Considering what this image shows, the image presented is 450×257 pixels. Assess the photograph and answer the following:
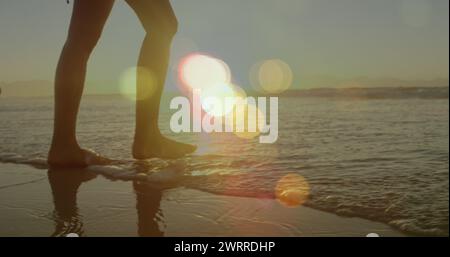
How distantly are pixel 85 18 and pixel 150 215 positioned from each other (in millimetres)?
1603

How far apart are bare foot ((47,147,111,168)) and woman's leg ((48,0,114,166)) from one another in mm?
58

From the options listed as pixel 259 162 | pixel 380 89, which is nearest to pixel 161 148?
pixel 259 162

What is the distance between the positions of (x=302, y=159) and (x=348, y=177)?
697 mm

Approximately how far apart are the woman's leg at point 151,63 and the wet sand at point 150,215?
0.73 meters

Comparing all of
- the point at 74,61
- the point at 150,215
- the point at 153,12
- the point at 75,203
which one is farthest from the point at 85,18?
the point at 150,215

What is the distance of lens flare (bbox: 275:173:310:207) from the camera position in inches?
93.7

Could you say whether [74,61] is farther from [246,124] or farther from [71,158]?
[246,124]

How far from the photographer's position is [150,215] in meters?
2.21

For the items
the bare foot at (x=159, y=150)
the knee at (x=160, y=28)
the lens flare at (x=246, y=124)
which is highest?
the lens flare at (x=246, y=124)

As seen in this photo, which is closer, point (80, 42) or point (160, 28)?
point (80, 42)

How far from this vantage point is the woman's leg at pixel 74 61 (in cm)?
311

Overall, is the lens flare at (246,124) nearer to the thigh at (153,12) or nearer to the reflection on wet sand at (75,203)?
the thigh at (153,12)

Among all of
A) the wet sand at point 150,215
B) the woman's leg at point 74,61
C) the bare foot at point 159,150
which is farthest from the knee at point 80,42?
the wet sand at point 150,215

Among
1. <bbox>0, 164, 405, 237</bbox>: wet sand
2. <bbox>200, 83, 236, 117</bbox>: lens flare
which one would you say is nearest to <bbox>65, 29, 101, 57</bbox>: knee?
<bbox>0, 164, 405, 237</bbox>: wet sand
